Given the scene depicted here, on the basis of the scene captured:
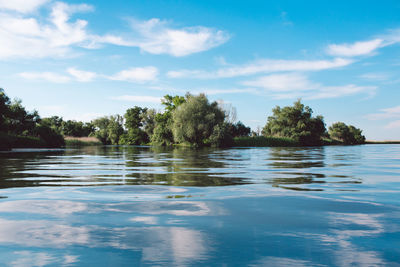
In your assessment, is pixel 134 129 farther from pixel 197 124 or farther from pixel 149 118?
pixel 197 124

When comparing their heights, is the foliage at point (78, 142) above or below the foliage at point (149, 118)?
below

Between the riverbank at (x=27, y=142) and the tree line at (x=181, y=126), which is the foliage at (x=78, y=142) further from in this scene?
the riverbank at (x=27, y=142)

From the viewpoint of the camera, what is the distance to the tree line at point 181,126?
122 ft

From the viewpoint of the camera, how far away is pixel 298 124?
2872 inches

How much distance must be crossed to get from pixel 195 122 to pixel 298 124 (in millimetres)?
32265

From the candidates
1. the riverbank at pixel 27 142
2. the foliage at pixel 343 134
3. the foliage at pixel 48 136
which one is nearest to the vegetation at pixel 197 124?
the foliage at pixel 48 136

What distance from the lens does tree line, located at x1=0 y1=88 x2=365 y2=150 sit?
37281 mm

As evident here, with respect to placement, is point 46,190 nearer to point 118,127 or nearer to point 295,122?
point 295,122

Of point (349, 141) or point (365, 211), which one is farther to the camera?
point (349, 141)

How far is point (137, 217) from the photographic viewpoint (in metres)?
3.32

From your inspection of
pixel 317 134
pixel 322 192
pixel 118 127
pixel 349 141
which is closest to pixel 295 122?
pixel 317 134

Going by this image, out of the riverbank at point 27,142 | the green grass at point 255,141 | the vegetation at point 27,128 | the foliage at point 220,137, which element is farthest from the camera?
the green grass at point 255,141

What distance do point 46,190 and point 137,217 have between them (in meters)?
2.70

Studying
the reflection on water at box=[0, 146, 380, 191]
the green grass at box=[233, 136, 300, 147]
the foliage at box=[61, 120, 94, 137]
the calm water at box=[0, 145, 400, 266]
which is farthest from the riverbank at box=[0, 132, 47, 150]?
the foliage at box=[61, 120, 94, 137]
